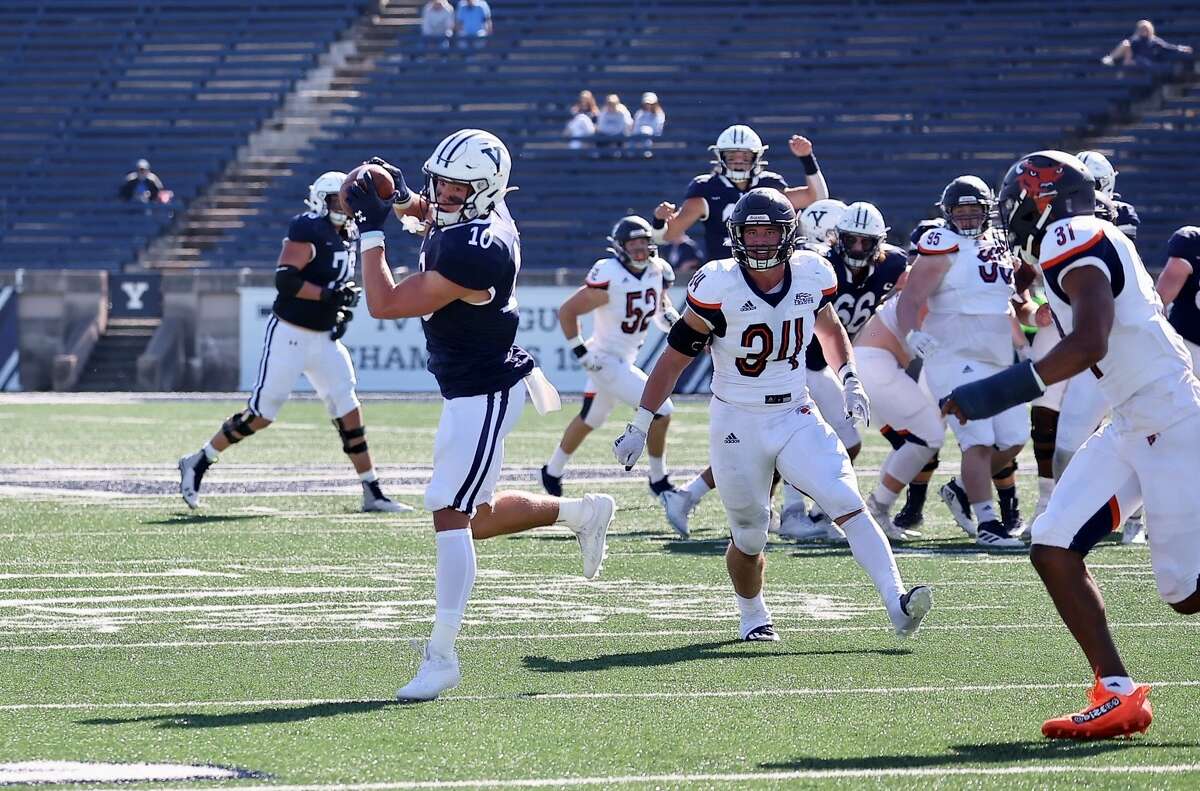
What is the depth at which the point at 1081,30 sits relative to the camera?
2823 cm

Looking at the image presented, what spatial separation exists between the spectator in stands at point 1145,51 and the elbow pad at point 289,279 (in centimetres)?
1824

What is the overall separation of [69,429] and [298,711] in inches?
549

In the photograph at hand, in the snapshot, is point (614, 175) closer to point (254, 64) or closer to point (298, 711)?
point (254, 64)

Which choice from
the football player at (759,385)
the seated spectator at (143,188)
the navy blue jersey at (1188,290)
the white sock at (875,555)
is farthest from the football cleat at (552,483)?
the seated spectator at (143,188)

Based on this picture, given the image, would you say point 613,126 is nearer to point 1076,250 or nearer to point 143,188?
point 143,188

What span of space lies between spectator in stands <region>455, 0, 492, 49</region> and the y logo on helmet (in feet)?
81.5

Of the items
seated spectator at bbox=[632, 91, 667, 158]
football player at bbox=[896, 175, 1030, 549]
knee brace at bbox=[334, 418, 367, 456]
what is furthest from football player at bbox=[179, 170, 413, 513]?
seated spectator at bbox=[632, 91, 667, 158]

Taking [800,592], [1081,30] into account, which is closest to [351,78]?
[1081,30]

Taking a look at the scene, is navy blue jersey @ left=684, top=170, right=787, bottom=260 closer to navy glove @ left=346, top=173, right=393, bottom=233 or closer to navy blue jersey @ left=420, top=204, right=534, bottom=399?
navy blue jersey @ left=420, top=204, right=534, bottom=399

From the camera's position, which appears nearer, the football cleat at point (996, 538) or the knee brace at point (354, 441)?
the football cleat at point (996, 538)

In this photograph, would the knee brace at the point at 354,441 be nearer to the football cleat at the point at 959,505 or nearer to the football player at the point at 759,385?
the football cleat at the point at 959,505

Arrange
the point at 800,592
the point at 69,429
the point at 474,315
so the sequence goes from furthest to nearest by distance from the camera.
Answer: the point at 69,429, the point at 800,592, the point at 474,315

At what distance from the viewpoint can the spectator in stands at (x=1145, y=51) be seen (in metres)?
27.3

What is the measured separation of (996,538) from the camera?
1042cm
